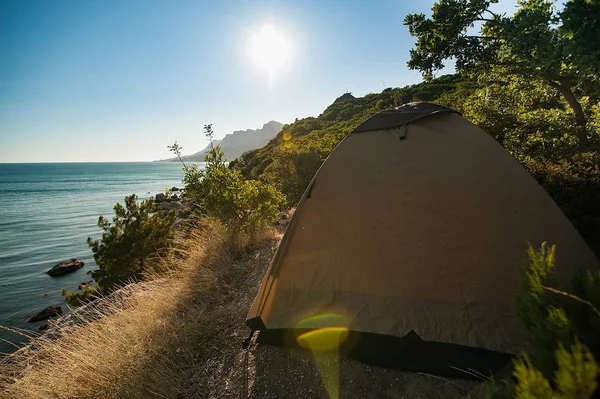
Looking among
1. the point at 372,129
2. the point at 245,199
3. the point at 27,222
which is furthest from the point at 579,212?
the point at 27,222

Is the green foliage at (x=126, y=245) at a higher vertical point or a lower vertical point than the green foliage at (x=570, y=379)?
lower

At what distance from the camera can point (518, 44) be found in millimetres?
4672

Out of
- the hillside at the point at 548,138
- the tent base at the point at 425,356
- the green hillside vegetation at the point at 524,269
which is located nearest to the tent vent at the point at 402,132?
the hillside at the point at 548,138

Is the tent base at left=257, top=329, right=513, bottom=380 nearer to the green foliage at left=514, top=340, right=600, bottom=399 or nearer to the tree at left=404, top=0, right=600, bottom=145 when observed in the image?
the green foliage at left=514, top=340, right=600, bottom=399

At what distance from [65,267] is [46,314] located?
5.02m

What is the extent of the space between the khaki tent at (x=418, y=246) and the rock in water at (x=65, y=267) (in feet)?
53.6

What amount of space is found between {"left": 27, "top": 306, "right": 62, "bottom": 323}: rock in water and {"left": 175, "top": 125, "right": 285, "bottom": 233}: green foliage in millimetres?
8463

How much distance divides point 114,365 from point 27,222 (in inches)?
1322

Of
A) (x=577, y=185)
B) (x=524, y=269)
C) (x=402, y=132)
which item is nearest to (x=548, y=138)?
(x=577, y=185)

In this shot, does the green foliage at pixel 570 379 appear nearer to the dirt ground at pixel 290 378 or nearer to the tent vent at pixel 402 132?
the dirt ground at pixel 290 378

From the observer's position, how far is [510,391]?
147 cm

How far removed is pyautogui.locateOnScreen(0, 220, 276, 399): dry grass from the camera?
2820 mm

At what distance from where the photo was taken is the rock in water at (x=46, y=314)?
9.66 m

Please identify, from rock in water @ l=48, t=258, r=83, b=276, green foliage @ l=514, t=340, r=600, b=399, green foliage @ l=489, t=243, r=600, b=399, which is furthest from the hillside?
rock in water @ l=48, t=258, r=83, b=276
